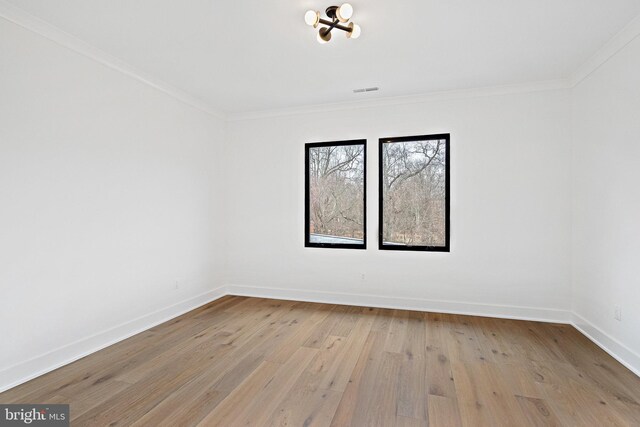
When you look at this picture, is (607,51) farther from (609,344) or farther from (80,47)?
(80,47)

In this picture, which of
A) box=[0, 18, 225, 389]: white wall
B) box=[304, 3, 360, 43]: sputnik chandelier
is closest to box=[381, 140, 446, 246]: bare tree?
box=[304, 3, 360, 43]: sputnik chandelier

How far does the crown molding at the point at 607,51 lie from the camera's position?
2523 millimetres

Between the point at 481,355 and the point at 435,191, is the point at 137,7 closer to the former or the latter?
the point at 435,191

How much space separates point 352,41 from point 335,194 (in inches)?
83.2

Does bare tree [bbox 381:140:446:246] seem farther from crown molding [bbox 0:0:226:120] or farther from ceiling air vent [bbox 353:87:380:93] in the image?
crown molding [bbox 0:0:226:120]

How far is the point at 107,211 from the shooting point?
304 cm

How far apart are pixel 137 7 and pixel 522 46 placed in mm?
3215

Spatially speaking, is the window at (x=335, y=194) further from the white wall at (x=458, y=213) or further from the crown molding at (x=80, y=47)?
the crown molding at (x=80, y=47)

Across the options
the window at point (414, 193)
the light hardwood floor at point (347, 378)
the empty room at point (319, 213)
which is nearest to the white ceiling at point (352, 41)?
the empty room at point (319, 213)

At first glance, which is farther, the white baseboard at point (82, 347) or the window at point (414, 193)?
the window at point (414, 193)

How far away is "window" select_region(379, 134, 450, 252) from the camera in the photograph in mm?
4047

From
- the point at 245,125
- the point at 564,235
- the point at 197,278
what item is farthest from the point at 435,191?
the point at 197,278

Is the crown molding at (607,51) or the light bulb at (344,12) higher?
the crown molding at (607,51)

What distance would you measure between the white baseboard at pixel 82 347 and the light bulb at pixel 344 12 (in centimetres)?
342
